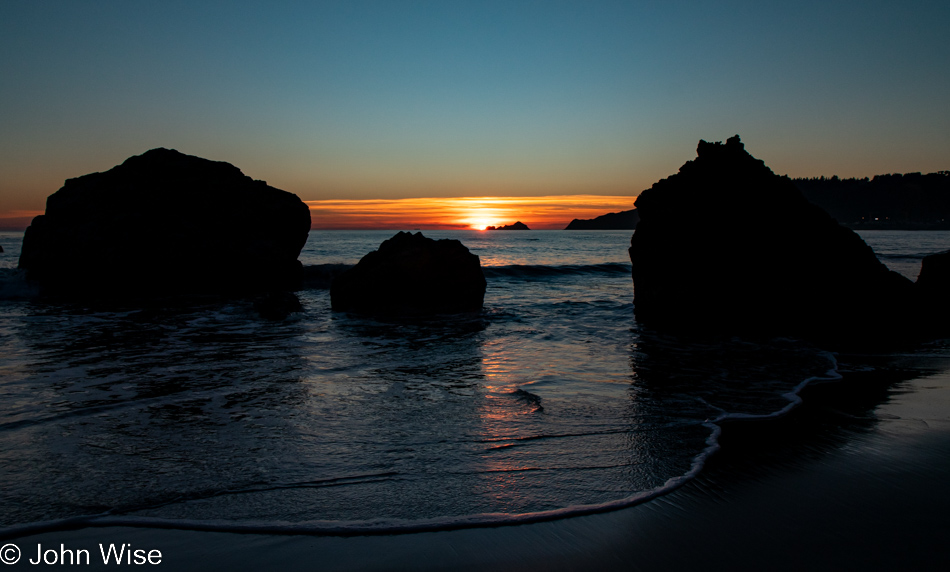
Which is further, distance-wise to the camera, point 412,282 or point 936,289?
point 412,282

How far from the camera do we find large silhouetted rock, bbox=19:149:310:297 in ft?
47.6

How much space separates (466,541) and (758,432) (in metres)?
2.77

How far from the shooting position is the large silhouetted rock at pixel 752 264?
878 cm

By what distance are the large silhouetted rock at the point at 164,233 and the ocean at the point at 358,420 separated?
5.88 metres

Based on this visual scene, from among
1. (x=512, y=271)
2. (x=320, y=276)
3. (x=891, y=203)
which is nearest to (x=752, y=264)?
(x=320, y=276)

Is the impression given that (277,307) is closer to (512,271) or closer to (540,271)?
(512,271)

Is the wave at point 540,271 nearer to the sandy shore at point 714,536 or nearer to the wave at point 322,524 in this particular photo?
the sandy shore at point 714,536

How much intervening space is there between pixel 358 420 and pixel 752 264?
24.7 ft

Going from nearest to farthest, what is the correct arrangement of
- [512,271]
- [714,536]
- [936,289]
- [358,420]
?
[714,536] < [358,420] < [936,289] < [512,271]

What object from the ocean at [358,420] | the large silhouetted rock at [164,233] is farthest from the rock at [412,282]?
the large silhouetted rock at [164,233]

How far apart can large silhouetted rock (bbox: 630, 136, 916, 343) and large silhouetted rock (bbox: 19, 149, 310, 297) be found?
36.5 ft

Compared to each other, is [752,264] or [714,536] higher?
[752,264]

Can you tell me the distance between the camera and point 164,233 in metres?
15.0

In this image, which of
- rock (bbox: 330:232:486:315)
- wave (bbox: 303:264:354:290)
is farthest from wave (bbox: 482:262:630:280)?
rock (bbox: 330:232:486:315)
